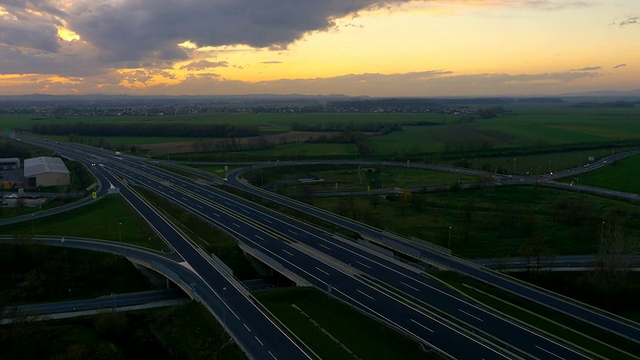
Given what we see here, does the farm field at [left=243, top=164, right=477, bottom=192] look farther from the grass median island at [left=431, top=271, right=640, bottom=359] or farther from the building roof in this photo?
the grass median island at [left=431, top=271, right=640, bottom=359]

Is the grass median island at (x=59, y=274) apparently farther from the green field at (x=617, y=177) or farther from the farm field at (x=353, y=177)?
the green field at (x=617, y=177)

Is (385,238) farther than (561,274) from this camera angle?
Yes

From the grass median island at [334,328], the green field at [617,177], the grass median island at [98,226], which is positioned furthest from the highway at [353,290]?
the green field at [617,177]

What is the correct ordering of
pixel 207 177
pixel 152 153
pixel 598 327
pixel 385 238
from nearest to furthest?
1. pixel 598 327
2. pixel 385 238
3. pixel 207 177
4. pixel 152 153

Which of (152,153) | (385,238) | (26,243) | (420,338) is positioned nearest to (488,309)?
(420,338)

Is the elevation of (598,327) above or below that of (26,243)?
below

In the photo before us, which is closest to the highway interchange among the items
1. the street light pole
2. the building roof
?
the street light pole

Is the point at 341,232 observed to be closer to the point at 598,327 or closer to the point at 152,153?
the point at 598,327
